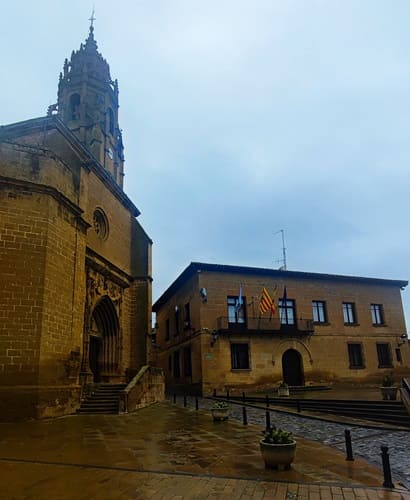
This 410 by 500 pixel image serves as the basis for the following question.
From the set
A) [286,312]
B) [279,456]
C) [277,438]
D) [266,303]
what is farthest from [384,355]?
[279,456]

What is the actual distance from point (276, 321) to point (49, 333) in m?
15.7

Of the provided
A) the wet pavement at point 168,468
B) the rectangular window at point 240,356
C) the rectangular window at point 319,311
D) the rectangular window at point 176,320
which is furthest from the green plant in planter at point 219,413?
the rectangular window at point 176,320

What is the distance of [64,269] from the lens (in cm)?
1489

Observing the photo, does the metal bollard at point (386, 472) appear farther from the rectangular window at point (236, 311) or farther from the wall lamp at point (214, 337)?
the rectangular window at point (236, 311)

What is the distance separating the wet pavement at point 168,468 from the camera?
5.16 metres

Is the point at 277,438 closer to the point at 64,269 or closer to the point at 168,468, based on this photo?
the point at 168,468

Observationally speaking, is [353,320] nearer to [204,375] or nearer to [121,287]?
[204,375]

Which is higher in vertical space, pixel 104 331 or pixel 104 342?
pixel 104 331

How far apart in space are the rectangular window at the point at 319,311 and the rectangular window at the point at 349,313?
5.61 ft

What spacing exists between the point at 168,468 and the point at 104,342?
49.4 feet

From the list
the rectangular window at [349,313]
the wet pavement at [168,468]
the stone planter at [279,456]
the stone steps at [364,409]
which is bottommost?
the stone steps at [364,409]

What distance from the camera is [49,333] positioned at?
1350 centimetres

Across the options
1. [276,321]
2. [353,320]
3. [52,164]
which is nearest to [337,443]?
Result: [52,164]

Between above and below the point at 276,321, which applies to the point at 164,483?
below
